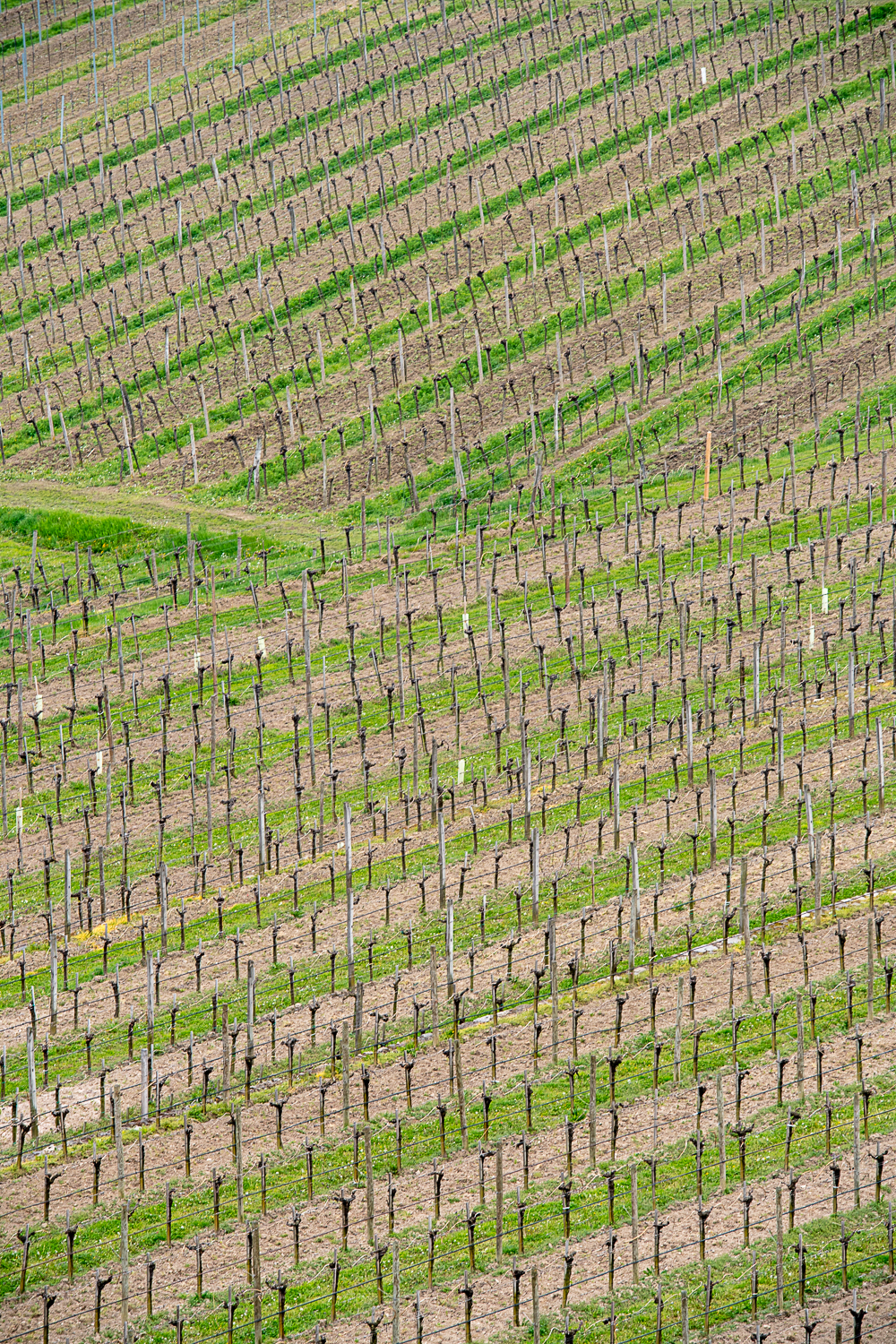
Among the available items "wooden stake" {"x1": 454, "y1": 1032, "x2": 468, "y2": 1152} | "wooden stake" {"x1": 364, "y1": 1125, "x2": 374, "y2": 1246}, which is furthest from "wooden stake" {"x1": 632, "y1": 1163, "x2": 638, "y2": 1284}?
"wooden stake" {"x1": 454, "y1": 1032, "x2": 468, "y2": 1152}

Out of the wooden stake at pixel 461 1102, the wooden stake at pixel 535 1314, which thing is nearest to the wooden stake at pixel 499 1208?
the wooden stake at pixel 535 1314

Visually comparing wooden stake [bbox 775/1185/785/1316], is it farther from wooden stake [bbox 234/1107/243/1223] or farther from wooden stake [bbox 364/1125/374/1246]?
wooden stake [bbox 234/1107/243/1223]

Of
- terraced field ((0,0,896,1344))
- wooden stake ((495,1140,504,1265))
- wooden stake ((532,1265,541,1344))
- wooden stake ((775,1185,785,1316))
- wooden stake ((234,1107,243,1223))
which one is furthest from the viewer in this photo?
wooden stake ((234,1107,243,1223))

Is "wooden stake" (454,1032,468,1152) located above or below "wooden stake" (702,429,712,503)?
below

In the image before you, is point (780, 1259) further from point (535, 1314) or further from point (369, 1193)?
point (369, 1193)

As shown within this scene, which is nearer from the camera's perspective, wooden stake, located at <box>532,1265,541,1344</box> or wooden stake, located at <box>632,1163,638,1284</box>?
wooden stake, located at <box>532,1265,541,1344</box>

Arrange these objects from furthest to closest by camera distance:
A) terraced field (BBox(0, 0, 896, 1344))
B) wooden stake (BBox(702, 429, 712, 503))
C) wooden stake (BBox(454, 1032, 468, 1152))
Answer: wooden stake (BBox(702, 429, 712, 503)) → wooden stake (BBox(454, 1032, 468, 1152)) → terraced field (BBox(0, 0, 896, 1344))

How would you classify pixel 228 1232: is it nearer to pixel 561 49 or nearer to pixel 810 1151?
pixel 810 1151

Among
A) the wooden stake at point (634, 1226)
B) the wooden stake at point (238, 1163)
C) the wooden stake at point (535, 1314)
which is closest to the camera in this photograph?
the wooden stake at point (535, 1314)

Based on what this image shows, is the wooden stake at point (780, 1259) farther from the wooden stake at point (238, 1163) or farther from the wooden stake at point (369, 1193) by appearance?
the wooden stake at point (238, 1163)

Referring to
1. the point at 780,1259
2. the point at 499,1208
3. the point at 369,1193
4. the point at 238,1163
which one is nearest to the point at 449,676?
the point at 238,1163
